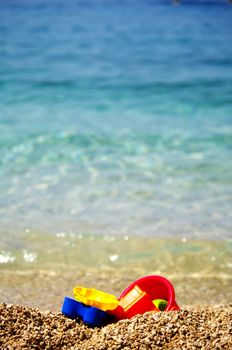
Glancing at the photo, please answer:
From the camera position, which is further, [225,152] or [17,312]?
[225,152]

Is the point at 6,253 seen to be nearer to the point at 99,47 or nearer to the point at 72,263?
the point at 72,263

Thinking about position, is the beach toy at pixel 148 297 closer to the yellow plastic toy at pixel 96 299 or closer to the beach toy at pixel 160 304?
the beach toy at pixel 160 304

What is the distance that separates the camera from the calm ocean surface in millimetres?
5250

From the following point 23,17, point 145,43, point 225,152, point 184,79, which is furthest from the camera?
point 23,17

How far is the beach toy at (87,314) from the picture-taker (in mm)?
3094

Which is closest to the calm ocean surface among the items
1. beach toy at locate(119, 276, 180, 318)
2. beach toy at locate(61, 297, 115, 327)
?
beach toy at locate(119, 276, 180, 318)

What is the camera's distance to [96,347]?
111 inches

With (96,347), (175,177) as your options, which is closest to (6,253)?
(96,347)

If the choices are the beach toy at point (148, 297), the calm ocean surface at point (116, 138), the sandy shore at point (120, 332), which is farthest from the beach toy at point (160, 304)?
the calm ocean surface at point (116, 138)

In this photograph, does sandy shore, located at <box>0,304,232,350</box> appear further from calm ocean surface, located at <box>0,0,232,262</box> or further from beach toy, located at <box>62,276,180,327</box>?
calm ocean surface, located at <box>0,0,232,262</box>

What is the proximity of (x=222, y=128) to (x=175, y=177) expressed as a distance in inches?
89.8

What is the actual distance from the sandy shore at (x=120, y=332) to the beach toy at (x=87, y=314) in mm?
36

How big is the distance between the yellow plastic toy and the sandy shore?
11 centimetres

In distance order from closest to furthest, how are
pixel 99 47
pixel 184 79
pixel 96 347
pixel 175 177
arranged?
pixel 96 347, pixel 175 177, pixel 184 79, pixel 99 47
